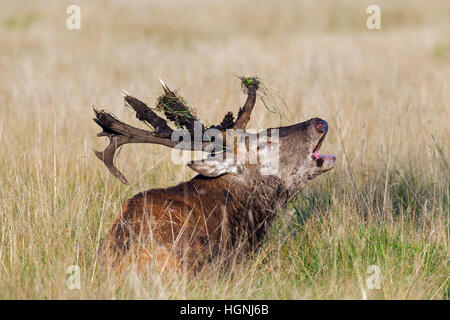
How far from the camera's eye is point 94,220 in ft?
17.4

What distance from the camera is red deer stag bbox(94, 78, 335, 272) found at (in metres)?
4.41

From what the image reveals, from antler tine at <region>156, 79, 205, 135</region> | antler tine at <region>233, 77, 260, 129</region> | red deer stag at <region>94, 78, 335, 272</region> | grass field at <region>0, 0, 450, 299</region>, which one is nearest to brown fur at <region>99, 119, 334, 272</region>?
red deer stag at <region>94, 78, 335, 272</region>

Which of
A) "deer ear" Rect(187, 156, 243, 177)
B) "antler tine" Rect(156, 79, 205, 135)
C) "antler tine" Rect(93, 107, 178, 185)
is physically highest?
"antler tine" Rect(156, 79, 205, 135)

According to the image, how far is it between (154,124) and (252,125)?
2.90m

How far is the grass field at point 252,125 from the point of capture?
4441 mm

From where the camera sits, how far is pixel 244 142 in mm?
5121

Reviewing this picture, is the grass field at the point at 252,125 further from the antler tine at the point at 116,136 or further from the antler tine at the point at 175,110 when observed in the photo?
the antler tine at the point at 175,110

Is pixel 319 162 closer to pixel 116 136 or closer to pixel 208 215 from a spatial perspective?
pixel 208 215

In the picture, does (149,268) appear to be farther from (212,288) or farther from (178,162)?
(178,162)

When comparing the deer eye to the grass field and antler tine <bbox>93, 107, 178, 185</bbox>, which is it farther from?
antler tine <bbox>93, 107, 178, 185</bbox>

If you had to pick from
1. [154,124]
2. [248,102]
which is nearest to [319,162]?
[248,102]

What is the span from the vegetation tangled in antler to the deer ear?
6.2 inches
